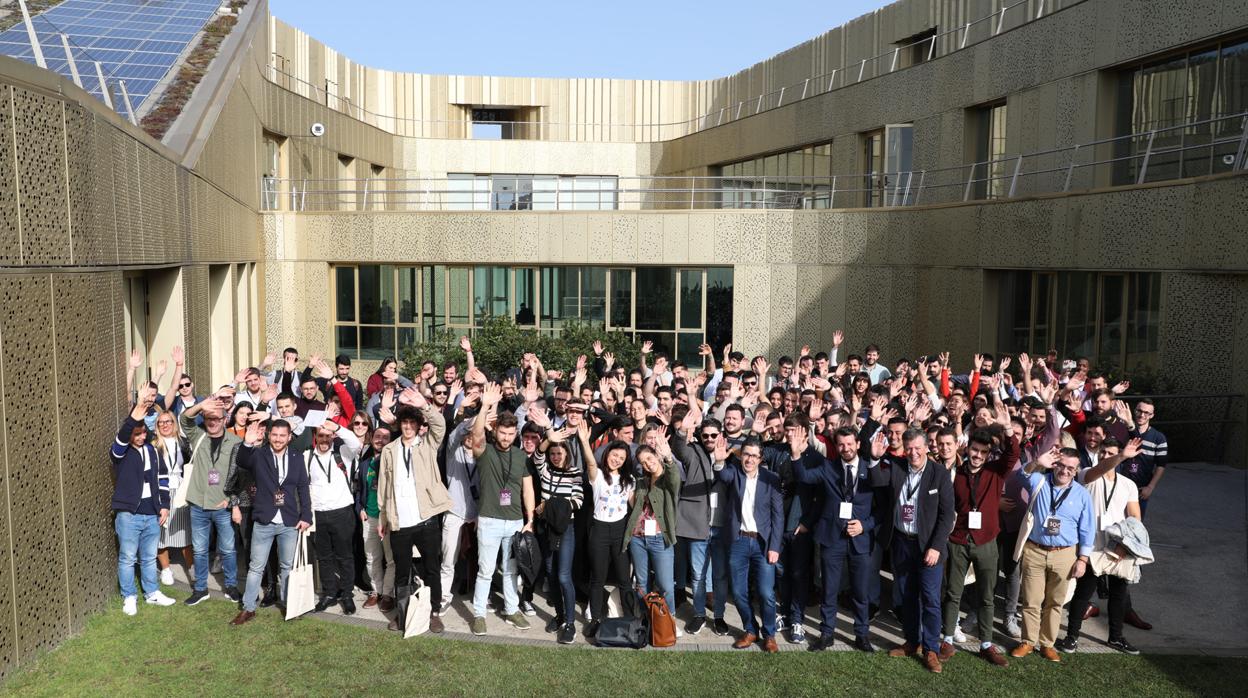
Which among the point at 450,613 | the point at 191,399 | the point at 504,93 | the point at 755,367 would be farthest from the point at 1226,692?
the point at 504,93

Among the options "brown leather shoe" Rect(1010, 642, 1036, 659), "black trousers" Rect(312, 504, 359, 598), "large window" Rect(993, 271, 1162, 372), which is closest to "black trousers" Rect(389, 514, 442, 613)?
"black trousers" Rect(312, 504, 359, 598)

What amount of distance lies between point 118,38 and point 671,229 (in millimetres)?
10374

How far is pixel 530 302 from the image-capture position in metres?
22.2

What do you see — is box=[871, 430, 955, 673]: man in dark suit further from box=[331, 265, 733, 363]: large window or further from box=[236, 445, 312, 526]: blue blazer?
box=[331, 265, 733, 363]: large window

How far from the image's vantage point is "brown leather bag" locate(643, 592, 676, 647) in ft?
25.7

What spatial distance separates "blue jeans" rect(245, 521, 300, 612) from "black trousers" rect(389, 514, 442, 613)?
0.83 meters

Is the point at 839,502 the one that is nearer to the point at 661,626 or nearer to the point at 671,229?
the point at 661,626

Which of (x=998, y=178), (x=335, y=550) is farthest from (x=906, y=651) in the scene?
(x=998, y=178)

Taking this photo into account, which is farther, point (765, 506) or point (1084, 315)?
point (1084, 315)

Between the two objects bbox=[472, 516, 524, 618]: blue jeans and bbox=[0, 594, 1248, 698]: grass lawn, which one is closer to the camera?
bbox=[0, 594, 1248, 698]: grass lawn

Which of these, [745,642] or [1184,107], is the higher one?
[1184,107]

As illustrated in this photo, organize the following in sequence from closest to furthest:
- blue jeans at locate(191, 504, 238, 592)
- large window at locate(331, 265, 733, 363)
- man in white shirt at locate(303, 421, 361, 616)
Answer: man in white shirt at locate(303, 421, 361, 616) → blue jeans at locate(191, 504, 238, 592) → large window at locate(331, 265, 733, 363)

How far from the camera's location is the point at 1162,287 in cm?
1374

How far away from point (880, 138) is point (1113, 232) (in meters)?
9.09
